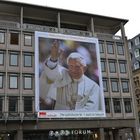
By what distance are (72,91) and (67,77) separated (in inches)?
89.8

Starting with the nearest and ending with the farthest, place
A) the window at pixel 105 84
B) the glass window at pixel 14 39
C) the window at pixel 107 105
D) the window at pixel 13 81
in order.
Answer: the window at pixel 13 81, the glass window at pixel 14 39, the window at pixel 107 105, the window at pixel 105 84

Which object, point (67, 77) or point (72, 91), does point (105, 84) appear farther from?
point (67, 77)

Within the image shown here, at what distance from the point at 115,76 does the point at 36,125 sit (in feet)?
53.6

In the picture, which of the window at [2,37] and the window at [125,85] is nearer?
the window at [2,37]

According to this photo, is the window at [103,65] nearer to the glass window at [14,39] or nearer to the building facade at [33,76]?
the building facade at [33,76]

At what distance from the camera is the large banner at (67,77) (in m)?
44.5

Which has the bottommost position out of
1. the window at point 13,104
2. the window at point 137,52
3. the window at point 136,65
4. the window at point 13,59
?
the window at point 13,104

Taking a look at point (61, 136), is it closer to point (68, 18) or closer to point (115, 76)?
point (115, 76)

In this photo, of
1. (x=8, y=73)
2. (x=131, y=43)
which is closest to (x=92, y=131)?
(x=8, y=73)

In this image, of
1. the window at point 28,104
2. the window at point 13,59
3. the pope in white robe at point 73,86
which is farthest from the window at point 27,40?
the window at point 28,104

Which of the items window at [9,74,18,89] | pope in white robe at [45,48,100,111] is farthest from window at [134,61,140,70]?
window at [9,74,18,89]

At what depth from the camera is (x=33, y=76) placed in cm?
4519

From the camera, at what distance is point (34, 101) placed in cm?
4403

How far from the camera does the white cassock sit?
45250 mm
